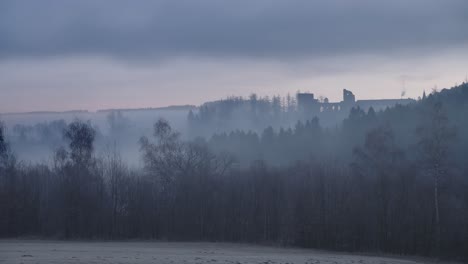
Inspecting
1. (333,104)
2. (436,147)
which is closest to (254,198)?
(436,147)

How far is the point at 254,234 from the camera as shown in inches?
1998

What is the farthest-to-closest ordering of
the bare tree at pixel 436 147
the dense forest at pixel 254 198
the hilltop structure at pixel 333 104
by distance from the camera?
the hilltop structure at pixel 333 104 < the dense forest at pixel 254 198 < the bare tree at pixel 436 147

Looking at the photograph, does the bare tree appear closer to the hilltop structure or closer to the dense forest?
the dense forest

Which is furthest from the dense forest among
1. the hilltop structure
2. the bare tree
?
the hilltop structure

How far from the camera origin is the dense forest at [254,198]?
46.1m

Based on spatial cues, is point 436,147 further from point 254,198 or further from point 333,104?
point 333,104

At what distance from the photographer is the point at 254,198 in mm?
54156

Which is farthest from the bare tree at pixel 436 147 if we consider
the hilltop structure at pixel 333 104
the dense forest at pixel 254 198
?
the hilltop structure at pixel 333 104

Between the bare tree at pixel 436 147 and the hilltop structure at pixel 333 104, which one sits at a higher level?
the hilltop structure at pixel 333 104

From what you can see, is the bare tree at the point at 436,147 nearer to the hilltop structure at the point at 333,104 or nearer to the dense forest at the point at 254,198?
the dense forest at the point at 254,198

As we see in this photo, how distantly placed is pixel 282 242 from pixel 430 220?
1313 cm

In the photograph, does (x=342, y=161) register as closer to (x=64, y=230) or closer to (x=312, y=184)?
Result: (x=312, y=184)

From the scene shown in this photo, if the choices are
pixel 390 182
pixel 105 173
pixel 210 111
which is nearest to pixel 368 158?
pixel 390 182

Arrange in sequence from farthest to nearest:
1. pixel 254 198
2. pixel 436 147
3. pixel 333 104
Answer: pixel 333 104 < pixel 254 198 < pixel 436 147
